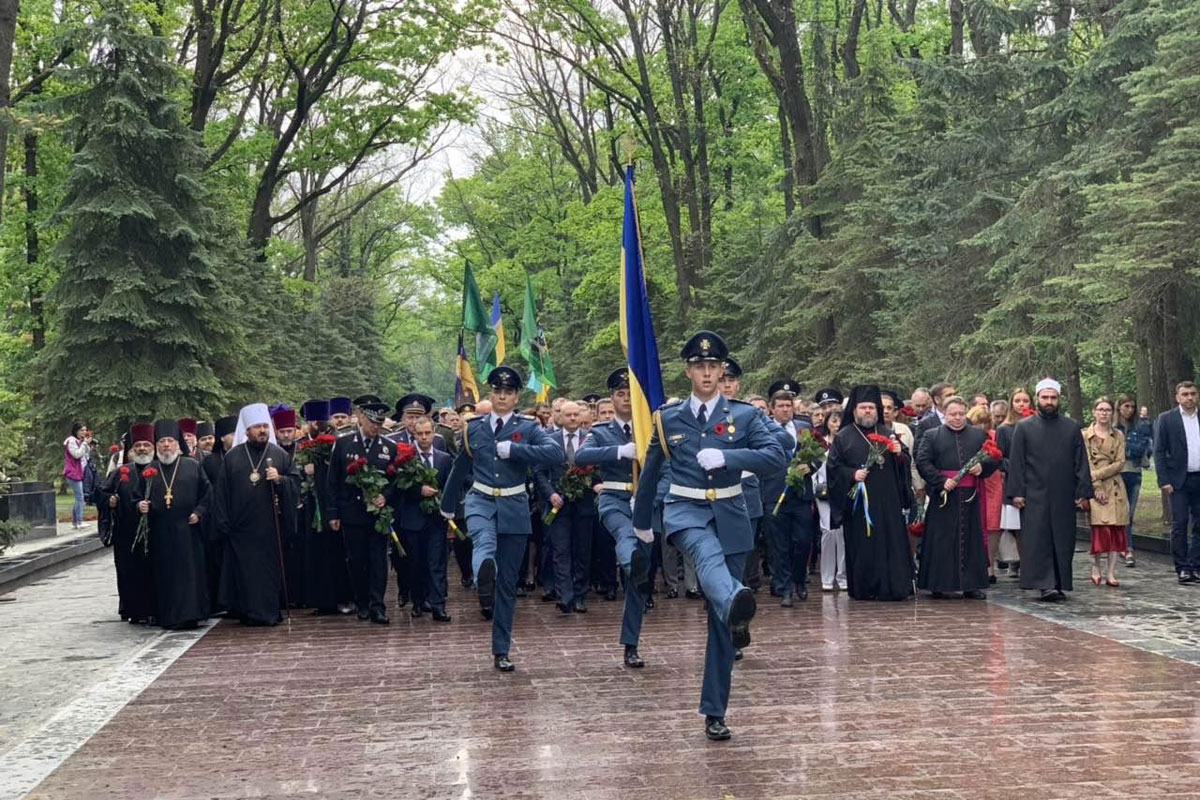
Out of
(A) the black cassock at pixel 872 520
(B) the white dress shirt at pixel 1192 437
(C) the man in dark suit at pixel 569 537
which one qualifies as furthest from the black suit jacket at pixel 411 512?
(B) the white dress shirt at pixel 1192 437

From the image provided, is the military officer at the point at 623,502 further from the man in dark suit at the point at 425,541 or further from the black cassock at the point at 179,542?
the black cassock at the point at 179,542

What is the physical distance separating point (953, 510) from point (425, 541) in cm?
528

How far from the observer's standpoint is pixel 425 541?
13914 millimetres

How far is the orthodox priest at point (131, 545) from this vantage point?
14.4m

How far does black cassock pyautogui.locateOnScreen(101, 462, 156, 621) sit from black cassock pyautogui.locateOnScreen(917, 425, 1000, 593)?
25.1 ft

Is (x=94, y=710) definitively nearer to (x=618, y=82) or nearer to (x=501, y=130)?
(x=618, y=82)

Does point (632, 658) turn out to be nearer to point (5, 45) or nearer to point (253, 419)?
point (253, 419)

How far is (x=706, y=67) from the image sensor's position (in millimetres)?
41375

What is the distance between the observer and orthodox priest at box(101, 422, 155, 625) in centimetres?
1438

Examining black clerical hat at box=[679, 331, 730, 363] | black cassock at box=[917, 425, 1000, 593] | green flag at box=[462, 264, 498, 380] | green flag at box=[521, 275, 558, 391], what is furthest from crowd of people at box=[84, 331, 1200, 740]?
green flag at box=[462, 264, 498, 380]

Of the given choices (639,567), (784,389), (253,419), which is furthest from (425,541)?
(639,567)

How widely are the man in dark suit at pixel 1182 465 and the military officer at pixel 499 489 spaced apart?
7.43 meters

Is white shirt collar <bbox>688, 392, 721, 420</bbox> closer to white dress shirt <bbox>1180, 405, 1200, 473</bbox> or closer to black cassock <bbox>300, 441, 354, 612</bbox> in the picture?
black cassock <bbox>300, 441, 354, 612</bbox>

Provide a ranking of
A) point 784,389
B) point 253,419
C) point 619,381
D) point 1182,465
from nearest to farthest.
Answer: point 619,381 → point 253,419 → point 1182,465 → point 784,389
